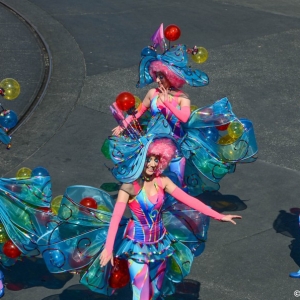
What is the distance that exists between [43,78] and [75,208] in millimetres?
6762

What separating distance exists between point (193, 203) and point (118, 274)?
0.88 m

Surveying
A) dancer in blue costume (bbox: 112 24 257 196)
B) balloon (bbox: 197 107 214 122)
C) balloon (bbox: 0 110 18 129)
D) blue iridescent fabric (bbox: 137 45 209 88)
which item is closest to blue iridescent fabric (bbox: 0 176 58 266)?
balloon (bbox: 0 110 18 129)

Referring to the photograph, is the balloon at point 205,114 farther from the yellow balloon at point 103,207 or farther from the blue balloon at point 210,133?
the yellow balloon at point 103,207

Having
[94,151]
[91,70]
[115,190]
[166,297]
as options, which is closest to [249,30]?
[91,70]

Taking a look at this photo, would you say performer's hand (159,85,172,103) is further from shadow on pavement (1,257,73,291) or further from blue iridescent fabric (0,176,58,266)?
shadow on pavement (1,257,73,291)

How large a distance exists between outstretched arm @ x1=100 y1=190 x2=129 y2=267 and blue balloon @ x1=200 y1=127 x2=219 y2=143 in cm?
242

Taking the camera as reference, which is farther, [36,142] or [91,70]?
[91,70]

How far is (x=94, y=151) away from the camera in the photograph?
967 cm

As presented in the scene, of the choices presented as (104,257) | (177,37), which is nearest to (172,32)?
(177,37)

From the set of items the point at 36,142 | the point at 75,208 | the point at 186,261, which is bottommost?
the point at 36,142

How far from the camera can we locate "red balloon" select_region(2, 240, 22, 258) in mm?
6254

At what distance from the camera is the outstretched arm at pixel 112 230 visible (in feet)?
17.8

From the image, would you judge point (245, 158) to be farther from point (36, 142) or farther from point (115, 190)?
point (36, 142)

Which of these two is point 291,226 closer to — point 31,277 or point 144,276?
point 144,276
